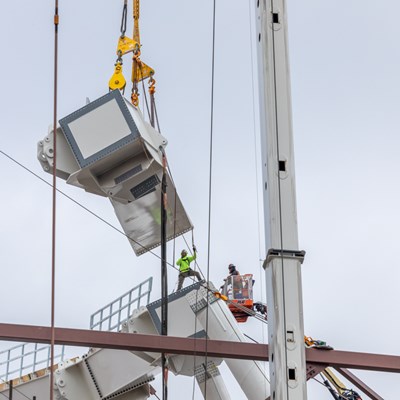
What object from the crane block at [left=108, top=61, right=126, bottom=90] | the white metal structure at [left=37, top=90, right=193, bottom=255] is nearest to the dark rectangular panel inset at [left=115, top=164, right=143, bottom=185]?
the white metal structure at [left=37, top=90, right=193, bottom=255]

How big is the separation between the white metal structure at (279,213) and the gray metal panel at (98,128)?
485 centimetres

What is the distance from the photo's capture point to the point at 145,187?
18.4 metres

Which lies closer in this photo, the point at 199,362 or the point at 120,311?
the point at 199,362

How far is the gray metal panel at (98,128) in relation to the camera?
690 inches

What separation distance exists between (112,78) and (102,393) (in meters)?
6.01

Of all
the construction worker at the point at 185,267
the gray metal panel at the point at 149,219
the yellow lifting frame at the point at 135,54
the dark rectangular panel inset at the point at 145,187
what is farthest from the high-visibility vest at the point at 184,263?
the yellow lifting frame at the point at 135,54

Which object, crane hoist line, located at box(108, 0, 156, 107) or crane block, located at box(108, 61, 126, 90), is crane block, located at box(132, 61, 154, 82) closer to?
crane hoist line, located at box(108, 0, 156, 107)

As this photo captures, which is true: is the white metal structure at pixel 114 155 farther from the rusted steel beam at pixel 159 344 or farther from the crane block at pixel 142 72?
the rusted steel beam at pixel 159 344

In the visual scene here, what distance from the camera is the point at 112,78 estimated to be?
1914 cm

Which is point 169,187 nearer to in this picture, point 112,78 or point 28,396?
point 112,78

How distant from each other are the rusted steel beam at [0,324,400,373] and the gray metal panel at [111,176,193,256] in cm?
428

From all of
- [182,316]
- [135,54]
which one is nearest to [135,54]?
[135,54]

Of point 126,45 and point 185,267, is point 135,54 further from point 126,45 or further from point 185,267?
point 185,267

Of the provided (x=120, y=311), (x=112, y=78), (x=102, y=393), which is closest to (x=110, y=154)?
(x=112, y=78)
